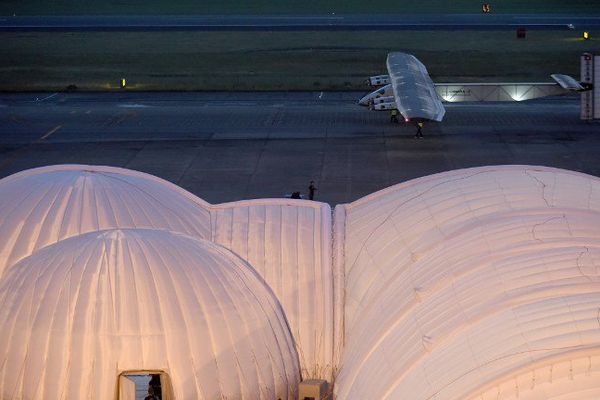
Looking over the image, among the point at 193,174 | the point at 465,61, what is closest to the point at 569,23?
the point at 465,61

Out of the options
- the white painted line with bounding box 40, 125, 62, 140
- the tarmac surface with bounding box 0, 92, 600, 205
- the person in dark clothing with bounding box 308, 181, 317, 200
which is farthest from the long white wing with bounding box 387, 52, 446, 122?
the white painted line with bounding box 40, 125, 62, 140

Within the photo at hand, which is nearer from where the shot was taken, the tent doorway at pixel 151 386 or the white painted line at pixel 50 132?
the tent doorway at pixel 151 386

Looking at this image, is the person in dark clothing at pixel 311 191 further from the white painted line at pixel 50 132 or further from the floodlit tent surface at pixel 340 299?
the white painted line at pixel 50 132

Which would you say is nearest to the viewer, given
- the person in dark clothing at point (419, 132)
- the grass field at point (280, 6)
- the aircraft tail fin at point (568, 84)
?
the person in dark clothing at point (419, 132)

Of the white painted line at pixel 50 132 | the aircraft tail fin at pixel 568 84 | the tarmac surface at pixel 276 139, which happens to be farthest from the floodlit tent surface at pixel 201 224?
the aircraft tail fin at pixel 568 84

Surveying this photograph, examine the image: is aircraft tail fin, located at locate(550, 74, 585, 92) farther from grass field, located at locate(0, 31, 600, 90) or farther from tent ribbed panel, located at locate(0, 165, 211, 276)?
tent ribbed panel, located at locate(0, 165, 211, 276)

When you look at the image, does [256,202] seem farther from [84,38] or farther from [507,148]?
[84,38]
